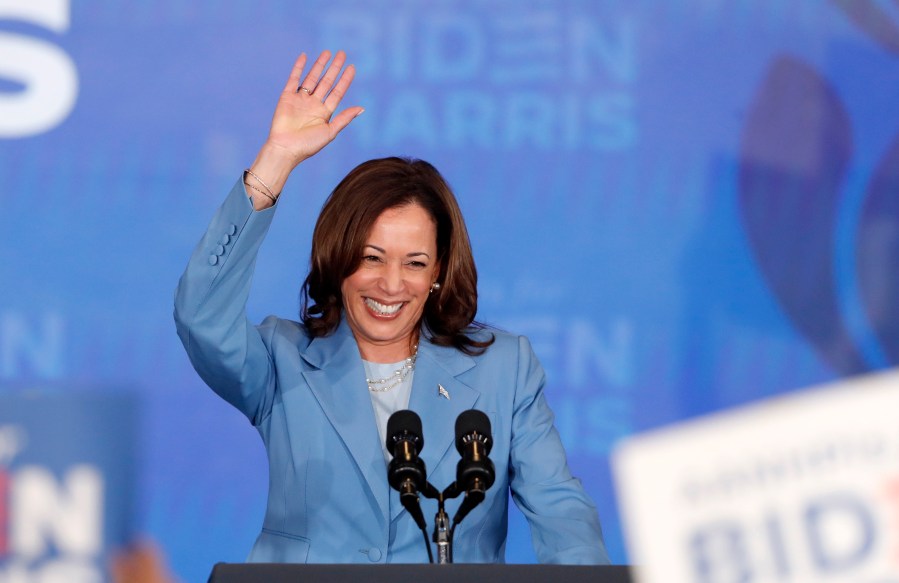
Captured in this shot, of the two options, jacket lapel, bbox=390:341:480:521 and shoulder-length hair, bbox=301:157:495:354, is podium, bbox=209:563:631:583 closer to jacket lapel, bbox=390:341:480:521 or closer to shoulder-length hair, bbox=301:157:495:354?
jacket lapel, bbox=390:341:480:521

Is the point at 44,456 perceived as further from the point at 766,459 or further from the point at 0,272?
the point at 766,459

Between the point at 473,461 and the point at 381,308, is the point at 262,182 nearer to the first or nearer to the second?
the point at 381,308

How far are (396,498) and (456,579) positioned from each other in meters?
0.74

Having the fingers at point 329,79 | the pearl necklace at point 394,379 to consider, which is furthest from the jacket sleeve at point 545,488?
the fingers at point 329,79

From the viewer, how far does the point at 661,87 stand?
3.79 m

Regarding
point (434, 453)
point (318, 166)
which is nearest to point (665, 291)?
point (318, 166)

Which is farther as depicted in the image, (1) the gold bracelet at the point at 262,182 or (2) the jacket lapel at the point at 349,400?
(2) the jacket lapel at the point at 349,400

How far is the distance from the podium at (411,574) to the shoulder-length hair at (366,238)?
926 millimetres

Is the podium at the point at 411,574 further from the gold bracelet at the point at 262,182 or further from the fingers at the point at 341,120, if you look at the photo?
the fingers at the point at 341,120

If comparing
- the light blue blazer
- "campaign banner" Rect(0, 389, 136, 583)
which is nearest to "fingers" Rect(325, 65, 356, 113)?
the light blue blazer

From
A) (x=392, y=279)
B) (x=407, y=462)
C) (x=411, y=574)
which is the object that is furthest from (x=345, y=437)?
(x=411, y=574)

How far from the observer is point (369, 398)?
228cm

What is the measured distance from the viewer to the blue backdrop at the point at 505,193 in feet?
11.9

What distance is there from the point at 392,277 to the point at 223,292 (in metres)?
0.39
